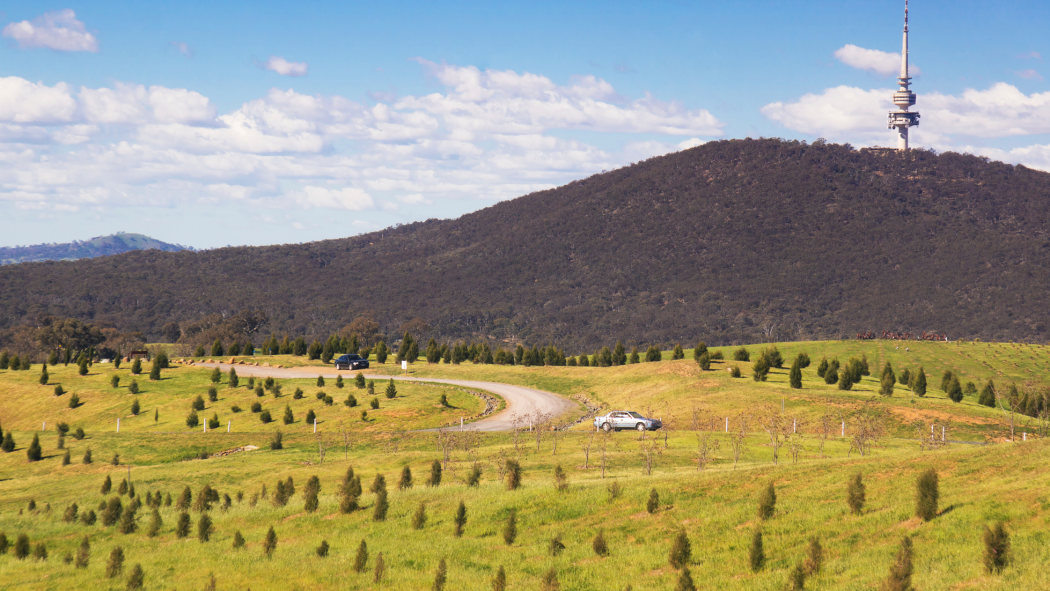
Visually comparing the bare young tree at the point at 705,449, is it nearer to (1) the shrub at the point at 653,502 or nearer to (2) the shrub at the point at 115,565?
(1) the shrub at the point at 653,502

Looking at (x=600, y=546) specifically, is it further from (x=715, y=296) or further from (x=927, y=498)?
(x=715, y=296)

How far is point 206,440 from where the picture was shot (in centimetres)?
4966

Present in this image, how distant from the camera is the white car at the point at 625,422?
44.4 meters

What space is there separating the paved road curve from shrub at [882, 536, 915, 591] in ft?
119

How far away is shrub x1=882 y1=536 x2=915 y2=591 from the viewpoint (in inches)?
469

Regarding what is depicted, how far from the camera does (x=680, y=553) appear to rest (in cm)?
1549

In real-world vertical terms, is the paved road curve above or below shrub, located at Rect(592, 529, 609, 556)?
below

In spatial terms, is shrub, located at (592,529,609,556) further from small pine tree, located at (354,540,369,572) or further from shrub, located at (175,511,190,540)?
shrub, located at (175,511,190,540)

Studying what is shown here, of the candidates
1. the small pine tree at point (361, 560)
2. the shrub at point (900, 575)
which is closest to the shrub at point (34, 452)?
the small pine tree at point (361, 560)

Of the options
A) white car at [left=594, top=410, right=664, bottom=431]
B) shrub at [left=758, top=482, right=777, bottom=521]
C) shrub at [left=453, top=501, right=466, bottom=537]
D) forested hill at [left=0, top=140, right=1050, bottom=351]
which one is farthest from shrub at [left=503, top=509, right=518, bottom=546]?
forested hill at [left=0, top=140, right=1050, bottom=351]

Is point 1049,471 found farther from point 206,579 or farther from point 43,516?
point 43,516

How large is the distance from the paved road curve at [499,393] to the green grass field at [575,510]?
7.30m

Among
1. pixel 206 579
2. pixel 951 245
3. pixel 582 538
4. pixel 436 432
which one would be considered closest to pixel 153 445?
pixel 436 432

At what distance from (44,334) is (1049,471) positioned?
119m
